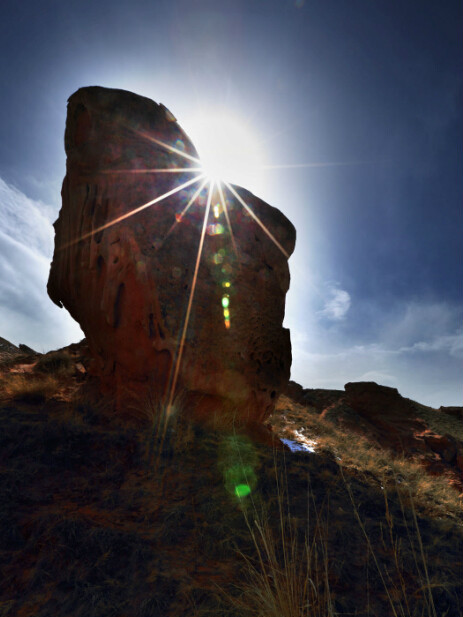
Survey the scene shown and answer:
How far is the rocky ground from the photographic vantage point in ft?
6.98

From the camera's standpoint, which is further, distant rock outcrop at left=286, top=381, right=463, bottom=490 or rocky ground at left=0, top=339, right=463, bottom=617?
distant rock outcrop at left=286, top=381, right=463, bottom=490

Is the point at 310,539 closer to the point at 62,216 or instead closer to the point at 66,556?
the point at 66,556

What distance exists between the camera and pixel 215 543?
9.36ft

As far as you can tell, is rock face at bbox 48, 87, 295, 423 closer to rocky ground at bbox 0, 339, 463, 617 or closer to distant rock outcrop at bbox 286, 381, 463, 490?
rocky ground at bbox 0, 339, 463, 617

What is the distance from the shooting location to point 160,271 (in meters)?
6.53

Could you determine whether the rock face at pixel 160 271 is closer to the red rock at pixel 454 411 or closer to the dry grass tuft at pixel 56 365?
the dry grass tuft at pixel 56 365

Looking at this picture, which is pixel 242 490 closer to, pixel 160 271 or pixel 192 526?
pixel 192 526

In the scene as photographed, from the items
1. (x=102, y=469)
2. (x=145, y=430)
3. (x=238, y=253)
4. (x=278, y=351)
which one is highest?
(x=238, y=253)

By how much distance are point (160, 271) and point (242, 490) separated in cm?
436

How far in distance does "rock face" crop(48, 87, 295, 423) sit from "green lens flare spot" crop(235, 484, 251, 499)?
8.30 feet

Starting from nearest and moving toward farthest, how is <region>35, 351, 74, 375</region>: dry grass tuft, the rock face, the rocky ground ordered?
the rocky ground < the rock face < <region>35, 351, 74, 375</region>: dry grass tuft

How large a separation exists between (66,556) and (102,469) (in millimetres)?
1681

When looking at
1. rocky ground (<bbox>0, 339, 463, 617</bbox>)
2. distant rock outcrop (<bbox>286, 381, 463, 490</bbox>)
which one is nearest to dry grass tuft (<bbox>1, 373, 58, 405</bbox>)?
rocky ground (<bbox>0, 339, 463, 617</bbox>)

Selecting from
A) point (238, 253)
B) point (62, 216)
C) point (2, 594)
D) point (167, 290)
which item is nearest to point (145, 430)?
point (167, 290)
